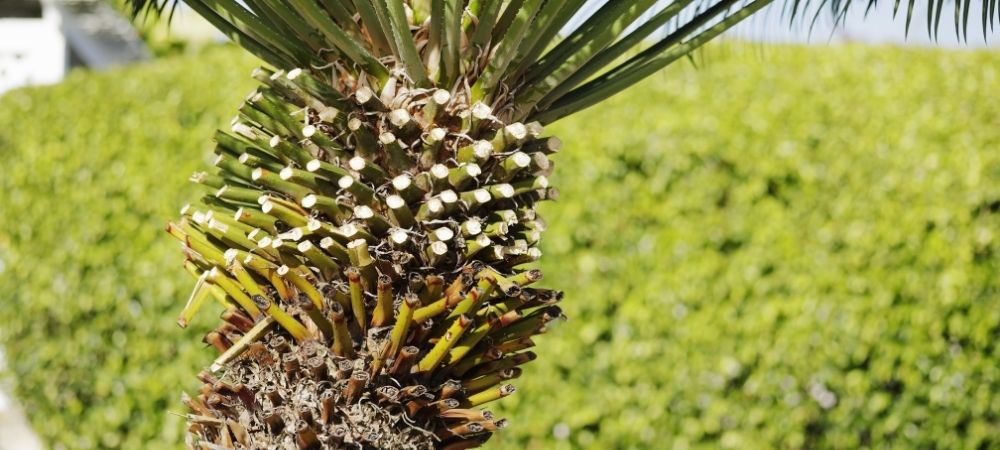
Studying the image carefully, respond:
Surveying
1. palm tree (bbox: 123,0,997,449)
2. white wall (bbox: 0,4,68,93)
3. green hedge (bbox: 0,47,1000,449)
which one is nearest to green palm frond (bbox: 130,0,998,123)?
palm tree (bbox: 123,0,997,449)

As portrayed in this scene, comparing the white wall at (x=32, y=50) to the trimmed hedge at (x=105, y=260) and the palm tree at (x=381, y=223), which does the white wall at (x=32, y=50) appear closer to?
the trimmed hedge at (x=105, y=260)

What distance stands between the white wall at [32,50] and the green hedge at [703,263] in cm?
277

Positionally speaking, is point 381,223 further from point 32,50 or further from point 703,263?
point 32,50

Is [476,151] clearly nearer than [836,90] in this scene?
Yes

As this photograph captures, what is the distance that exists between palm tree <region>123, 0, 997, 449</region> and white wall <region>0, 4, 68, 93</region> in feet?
22.6

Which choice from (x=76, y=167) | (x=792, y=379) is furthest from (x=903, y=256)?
(x=76, y=167)

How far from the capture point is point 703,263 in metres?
4.74

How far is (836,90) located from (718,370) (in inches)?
64.3

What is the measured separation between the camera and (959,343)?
14.9 ft

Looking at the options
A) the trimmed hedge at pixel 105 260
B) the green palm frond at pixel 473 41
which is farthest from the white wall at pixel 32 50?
the green palm frond at pixel 473 41

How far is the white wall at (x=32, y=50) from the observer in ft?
26.4

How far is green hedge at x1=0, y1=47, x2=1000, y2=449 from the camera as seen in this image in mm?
4539

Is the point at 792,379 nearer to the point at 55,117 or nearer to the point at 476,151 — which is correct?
the point at 476,151

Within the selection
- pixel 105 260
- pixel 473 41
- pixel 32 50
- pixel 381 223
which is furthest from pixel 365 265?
pixel 32 50
